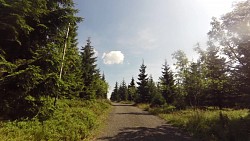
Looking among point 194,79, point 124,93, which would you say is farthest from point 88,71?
point 124,93

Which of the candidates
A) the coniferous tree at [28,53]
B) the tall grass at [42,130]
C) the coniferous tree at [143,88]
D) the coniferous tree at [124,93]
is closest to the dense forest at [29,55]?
Result: the coniferous tree at [28,53]

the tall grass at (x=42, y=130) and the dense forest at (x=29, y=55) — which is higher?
the dense forest at (x=29, y=55)

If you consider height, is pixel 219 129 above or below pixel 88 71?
below

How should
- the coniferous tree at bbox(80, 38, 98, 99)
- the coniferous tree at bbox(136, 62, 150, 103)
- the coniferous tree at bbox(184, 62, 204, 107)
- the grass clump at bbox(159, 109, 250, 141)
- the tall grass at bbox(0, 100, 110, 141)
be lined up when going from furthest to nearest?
the coniferous tree at bbox(136, 62, 150, 103) → the coniferous tree at bbox(80, 38, 98, 99) → the coniferous tree at bbox(184, 62, 204, 107) → the grass clump at bbox(159, 109, 250, 141) → the tall grass at bbox(0, 100, 110, 141)

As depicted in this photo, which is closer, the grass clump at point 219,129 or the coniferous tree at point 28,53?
the coniferous tree at point 28,53

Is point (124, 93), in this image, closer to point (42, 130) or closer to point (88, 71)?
point (88, 71)

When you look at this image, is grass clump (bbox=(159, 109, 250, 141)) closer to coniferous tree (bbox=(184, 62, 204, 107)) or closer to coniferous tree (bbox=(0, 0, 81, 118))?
coniferous tree (bbox=(184, 62, 204, 107))

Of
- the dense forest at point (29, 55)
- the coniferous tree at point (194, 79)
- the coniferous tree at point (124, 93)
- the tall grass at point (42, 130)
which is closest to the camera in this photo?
the tall grass at point (42, 130)

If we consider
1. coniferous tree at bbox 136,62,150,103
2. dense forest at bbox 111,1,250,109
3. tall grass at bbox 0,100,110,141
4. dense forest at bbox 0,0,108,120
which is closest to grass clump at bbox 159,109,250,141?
dense forest at bbox 111,1,250,109

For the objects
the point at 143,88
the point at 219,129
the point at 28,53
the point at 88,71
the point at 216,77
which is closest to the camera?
the point at 28,53

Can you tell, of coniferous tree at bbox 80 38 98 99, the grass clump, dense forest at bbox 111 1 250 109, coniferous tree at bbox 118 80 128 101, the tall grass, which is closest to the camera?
the tall grass

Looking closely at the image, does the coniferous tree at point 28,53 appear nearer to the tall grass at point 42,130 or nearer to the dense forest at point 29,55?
the dense forest at point 29,55

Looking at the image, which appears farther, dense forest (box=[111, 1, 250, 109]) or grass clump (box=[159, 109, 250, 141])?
dense forest (box=[111, 1, 250, 109])

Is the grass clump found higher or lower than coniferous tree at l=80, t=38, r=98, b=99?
lower
